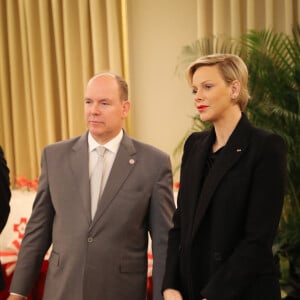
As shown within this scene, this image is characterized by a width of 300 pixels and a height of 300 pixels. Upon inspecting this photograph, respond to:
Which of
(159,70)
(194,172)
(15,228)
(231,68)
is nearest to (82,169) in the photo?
(194,172)

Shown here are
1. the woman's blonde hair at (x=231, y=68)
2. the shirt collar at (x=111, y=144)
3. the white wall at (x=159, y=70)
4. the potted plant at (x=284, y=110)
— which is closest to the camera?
the woman's blonde hair at (x=231, y=68)

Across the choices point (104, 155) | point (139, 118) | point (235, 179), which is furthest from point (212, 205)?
point (139, 118)

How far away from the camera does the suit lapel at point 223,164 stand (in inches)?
67.2

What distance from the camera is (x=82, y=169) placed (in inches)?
85.9

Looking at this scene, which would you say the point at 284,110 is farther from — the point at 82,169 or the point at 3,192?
the point at 3,192

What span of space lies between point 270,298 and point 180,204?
1.56ft

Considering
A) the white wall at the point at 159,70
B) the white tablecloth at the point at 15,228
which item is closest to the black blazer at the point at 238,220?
the white tablecloth at the point at 15,228

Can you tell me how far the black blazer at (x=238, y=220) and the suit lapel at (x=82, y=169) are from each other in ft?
1.69

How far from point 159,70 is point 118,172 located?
2.77 m

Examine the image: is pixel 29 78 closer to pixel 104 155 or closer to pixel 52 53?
pixel 52 53

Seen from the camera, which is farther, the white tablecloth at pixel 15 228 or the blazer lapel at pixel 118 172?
the white tablecloth at pixel 15 228

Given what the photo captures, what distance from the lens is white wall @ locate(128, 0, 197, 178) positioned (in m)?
4.66

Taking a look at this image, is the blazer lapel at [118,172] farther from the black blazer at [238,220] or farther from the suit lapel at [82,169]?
the black blazer at [238,220]

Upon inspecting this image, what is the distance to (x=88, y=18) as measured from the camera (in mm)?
4781
